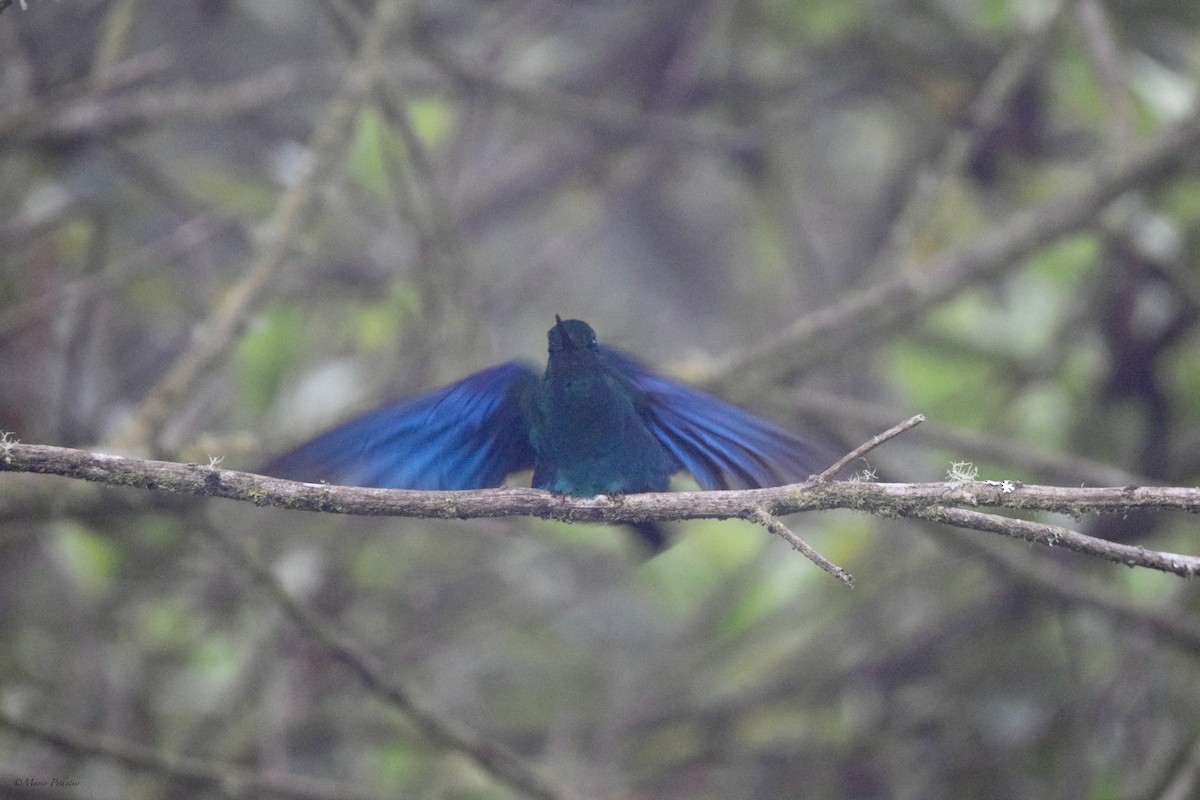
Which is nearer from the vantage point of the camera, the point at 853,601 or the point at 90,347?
the point at 90,347

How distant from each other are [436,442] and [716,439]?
0.59m

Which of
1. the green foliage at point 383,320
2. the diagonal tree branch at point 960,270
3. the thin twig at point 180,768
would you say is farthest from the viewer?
the green foliage at point 383,320

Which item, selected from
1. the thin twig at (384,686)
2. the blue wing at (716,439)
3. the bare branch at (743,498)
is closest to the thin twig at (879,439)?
the bare branch at (743,498)

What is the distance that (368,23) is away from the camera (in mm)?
3787

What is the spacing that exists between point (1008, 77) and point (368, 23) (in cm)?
219

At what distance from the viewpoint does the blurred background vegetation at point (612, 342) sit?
3639mm

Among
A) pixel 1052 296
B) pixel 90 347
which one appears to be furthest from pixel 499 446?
pixel 1052 296

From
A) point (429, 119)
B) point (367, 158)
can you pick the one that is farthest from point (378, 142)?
point (429, 119)

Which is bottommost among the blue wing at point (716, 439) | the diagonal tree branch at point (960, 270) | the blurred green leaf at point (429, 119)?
the blue wing at point (716, 439)

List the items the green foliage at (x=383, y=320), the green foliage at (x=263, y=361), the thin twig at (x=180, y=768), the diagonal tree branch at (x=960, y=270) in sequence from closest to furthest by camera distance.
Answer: the thin twig at (x=180, y=768), the diagonal tree branch at (x=960, y=270), the green foliage at (x=263, y=361), the green foliage at (x=383, y=320)

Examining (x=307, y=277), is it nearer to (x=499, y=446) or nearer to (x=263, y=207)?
(x=263, y=207)

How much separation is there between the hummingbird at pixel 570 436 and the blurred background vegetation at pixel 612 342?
881 mm

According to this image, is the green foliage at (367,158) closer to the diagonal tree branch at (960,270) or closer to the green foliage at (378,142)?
the green foliage at (378,142)

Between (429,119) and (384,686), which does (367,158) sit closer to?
(429,119)
